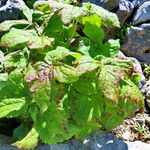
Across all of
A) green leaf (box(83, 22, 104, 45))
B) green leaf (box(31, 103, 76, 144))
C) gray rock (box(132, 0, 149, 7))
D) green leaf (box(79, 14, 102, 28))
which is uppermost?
green leaf (box(79, 14, 102, 28))

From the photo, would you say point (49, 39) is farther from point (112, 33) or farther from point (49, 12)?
point (112, 33)

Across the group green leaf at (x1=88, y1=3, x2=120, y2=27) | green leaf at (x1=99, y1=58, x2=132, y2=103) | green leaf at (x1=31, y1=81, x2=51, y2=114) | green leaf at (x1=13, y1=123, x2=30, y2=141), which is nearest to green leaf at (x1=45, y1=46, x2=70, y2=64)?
green leaf at (x1=31, y1=81, x2=51, y2=114)

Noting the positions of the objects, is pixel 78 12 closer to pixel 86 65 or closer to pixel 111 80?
pixel 86 65

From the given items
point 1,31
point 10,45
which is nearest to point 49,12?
point 1,31

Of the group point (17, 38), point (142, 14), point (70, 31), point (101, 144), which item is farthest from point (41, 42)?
point (142, 14)

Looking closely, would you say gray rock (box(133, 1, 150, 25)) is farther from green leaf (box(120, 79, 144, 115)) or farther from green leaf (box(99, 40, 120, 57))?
green leaf (box(120, 79, 144, 115))

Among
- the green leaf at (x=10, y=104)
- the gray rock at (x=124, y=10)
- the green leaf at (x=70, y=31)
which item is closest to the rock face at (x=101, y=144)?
the green leaf at (x=10, y=104)

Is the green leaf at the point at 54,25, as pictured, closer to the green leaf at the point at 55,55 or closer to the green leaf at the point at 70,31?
the green leaf at the point at 70,31
